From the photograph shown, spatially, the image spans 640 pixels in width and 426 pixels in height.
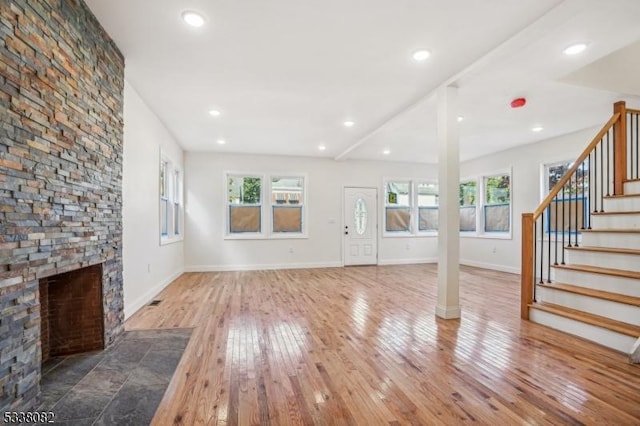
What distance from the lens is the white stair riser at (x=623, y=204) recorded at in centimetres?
361

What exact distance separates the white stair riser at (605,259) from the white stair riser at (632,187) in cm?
113

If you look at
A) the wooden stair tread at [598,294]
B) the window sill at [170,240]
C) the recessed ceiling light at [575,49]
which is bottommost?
the wooden stair tread at [598,294]

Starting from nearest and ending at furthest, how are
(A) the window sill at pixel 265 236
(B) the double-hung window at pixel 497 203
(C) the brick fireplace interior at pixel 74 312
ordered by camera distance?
(C) the brick fireplace interior at pixel 74 312
(B) the double-hung window at pixel 497 203
(A) the window sill at pixel 265 236

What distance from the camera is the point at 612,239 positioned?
11.3 feet

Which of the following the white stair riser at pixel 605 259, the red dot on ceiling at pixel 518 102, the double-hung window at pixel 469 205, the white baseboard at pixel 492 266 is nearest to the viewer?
the white stair riser at pixel 605 259

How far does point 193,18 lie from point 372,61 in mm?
1669

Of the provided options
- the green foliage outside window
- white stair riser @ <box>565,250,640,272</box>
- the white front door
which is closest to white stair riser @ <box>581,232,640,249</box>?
white stair riser @ <box>565,250,640,272</box>

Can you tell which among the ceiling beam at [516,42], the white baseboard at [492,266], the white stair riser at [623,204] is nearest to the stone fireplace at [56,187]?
the ceiling beam at [516,42]

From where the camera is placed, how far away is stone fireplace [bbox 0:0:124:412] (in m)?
1.64

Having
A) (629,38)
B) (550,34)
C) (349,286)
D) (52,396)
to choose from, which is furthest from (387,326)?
(629,38)

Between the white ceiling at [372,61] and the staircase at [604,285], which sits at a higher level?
the white ceiling at [372,61]

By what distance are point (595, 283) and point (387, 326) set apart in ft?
7.31

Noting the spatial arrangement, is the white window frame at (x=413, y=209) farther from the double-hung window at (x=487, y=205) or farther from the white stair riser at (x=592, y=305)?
the white stair riser at (x=592, y=305)

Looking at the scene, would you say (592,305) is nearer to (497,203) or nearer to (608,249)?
(608,249)
